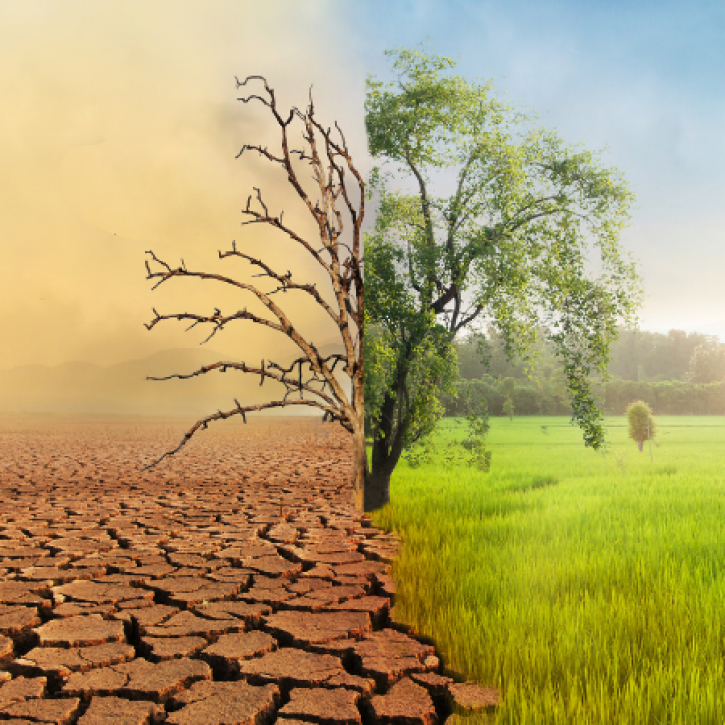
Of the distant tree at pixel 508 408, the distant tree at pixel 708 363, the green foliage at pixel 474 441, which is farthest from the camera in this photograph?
the green foliage at pixel 474 441

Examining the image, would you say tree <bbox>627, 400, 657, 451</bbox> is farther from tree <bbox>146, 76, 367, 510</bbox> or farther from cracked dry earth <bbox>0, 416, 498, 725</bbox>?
tree <bbox>146, 76, 367, 510</bbox>

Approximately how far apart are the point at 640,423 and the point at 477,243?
1.78m

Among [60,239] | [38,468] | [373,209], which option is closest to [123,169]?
→ [60,239]

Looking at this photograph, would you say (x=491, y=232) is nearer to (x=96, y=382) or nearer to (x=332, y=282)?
(x=332, y=282)

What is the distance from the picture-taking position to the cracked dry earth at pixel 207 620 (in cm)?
154

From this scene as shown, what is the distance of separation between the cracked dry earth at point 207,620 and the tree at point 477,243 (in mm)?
1044

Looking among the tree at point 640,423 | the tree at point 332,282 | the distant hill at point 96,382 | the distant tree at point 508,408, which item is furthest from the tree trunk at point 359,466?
the distant hill at point 96,382

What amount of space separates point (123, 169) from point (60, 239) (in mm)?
2079

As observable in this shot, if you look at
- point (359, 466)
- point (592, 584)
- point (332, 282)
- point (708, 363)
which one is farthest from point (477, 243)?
point (592, 584)

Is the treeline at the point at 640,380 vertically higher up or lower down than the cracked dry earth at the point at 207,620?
higher up

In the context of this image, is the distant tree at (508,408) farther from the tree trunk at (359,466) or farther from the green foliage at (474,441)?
the tree trunk at (359,466)

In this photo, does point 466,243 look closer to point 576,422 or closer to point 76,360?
point 576,422

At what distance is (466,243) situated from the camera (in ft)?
12.2

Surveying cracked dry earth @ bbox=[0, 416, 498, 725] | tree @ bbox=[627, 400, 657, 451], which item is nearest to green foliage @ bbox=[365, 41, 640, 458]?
tree @ bbox=[627, 400, 657, 451]
